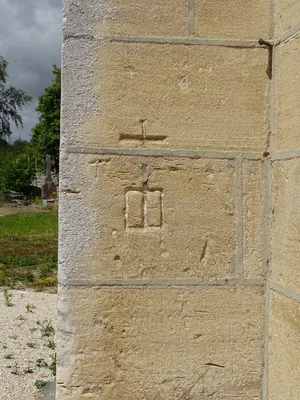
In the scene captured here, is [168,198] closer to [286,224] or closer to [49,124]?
[286,224]

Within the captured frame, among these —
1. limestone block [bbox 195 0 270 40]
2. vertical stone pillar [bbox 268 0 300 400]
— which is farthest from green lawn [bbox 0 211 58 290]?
limestone block [bbox 195 0 270 40]

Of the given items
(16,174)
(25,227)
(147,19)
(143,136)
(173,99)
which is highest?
(16,174)

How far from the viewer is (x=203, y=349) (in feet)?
6.22

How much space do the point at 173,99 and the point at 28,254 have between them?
319 inches

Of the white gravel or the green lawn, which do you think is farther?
the green lawn

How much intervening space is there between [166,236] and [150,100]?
1.64 feet

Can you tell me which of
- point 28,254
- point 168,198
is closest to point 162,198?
point 168,198

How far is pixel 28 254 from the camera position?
31.1 ft

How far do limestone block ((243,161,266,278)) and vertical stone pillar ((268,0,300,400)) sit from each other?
50 mm

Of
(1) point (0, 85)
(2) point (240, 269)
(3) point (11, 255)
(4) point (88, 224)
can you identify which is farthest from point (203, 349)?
(1) point (0, 85)

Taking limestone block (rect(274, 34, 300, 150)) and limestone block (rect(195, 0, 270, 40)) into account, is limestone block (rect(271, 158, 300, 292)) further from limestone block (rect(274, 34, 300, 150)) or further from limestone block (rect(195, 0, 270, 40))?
limestone block (rect(195, 0, 270, 40))

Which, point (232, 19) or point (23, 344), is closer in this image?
point (232, 19)

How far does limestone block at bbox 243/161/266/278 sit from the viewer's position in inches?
74.5

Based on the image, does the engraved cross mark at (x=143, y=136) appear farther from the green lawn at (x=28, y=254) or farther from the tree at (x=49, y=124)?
the tree at (x=49, y=124)
